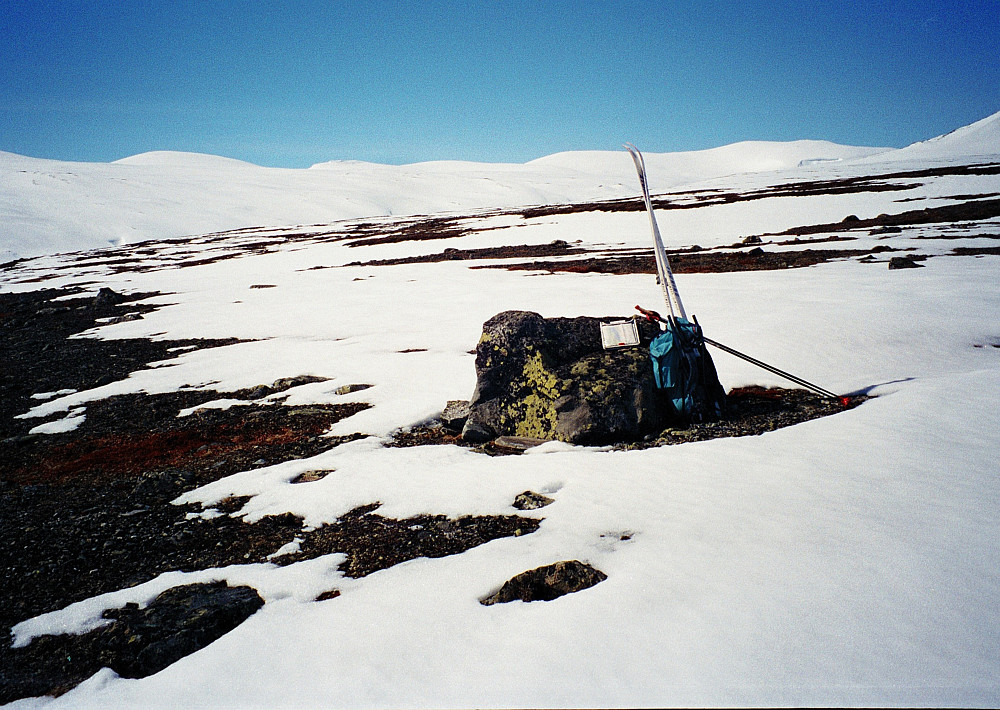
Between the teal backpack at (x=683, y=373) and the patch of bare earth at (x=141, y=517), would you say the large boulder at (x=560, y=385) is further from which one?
the patch of bare earth at (x=141, y=517)

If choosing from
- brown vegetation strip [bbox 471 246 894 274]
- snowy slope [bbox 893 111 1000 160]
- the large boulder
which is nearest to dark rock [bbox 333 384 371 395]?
the large boulder

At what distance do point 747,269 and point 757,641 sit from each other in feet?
73.1

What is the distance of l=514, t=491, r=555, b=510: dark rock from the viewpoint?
6.33 meters

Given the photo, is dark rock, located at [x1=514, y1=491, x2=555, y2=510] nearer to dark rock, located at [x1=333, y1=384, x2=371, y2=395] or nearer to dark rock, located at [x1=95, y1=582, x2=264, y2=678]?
dark rock, located at [x1=95, y1=582, x2=264, y2=678]

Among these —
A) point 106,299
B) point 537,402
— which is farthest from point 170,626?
point 106,299

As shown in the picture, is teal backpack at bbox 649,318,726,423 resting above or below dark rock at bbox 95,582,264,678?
above

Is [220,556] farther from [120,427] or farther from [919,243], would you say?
[919,243]

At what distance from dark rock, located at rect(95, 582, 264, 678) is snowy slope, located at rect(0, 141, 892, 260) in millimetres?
80207

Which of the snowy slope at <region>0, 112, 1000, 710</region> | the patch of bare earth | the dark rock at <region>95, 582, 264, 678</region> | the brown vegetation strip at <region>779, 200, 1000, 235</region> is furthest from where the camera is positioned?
the brown vegetation strip at <region>779, 200, 1000, 235</region>

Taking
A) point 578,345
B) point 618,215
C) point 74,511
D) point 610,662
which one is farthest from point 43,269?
point 610,662

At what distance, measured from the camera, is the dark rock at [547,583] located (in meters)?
Answer: 4.37

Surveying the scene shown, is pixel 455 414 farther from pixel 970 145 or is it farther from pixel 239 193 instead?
pixel 970 145

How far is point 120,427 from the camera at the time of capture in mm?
11109

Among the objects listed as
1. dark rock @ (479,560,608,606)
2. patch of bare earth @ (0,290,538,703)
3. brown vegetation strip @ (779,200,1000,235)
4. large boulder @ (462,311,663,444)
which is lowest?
patch of bare earth @ (0,290,538,703)
